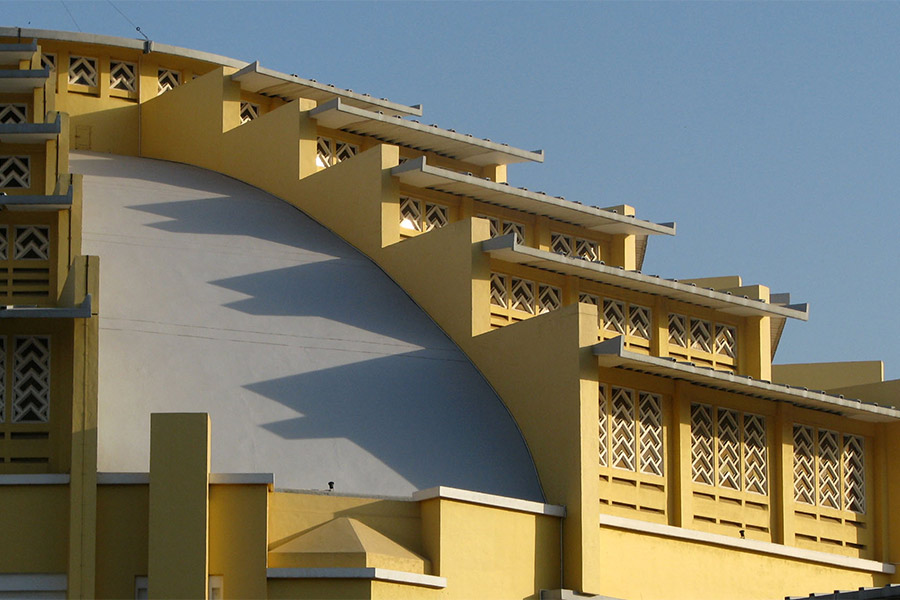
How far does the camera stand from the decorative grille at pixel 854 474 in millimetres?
30594

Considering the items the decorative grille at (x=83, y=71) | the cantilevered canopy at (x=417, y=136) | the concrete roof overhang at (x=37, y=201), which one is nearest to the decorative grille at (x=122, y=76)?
the decorative grille at (x=83, y=71)

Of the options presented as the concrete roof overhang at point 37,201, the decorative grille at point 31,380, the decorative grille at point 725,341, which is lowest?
the decorative grille at point 31,380

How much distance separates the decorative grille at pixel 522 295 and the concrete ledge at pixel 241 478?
774 cm

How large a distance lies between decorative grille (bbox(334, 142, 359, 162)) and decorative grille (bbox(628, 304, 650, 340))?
662 centimetres

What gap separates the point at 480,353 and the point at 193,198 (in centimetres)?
683

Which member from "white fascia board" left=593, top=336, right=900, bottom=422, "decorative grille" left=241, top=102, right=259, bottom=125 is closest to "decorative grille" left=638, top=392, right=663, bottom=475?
"white fascia board" left=593, top=336, right=900, bottom=422

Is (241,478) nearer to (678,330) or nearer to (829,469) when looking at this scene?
(678,330)

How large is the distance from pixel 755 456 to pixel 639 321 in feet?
10.2

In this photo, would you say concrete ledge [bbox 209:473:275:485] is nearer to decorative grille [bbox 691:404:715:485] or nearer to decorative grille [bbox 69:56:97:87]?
decorative grille [bbox 691:404:715:485]

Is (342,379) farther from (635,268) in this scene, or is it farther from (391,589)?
(635,268)

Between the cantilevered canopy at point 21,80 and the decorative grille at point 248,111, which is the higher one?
the decorative grille at point 248,111

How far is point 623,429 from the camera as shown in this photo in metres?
27.4

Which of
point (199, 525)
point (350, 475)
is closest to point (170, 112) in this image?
point (350, 475)

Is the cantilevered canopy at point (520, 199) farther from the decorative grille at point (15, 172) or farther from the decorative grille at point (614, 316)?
the decorative grille at point (15, 172)
